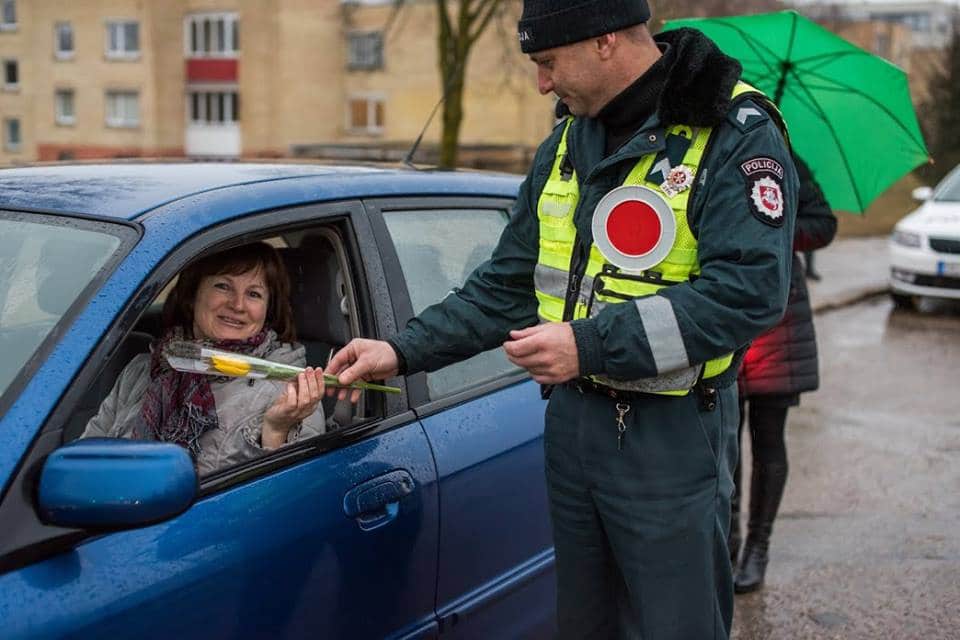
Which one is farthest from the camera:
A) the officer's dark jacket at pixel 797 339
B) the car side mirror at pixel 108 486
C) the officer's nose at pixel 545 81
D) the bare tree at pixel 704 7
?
the bare tree at pixel 704 7

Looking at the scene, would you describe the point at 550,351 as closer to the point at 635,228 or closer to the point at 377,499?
the point at 635,228

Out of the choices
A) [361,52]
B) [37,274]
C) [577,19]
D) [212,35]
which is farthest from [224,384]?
[212,35]

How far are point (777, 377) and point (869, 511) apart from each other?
1.65m

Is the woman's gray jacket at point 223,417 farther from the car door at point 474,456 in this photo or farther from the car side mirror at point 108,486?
the car side mirror at point 108,486

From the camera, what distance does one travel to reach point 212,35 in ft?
166

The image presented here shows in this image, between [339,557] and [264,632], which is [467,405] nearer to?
[339,557]

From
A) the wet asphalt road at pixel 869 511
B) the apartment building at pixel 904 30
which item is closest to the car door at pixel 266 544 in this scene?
the wet asphalt road at pixel 869 511

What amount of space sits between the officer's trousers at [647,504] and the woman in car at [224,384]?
0.59 meters

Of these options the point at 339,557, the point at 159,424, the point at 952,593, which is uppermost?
the point at 159,424

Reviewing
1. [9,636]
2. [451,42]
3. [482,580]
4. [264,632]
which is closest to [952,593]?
[482,580]

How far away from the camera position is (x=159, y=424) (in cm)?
268

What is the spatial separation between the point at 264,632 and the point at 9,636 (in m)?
0.55

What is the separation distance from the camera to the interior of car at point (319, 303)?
282cm

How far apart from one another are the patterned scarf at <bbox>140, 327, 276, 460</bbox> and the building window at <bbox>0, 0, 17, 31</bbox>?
55.1 metres
